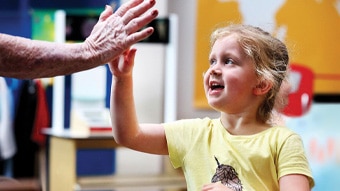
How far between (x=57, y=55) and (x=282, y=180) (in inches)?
21.6

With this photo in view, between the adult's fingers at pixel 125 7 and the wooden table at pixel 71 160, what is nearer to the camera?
the adult's fingers at pixel 125 7

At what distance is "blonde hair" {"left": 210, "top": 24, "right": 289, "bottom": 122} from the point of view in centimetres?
140

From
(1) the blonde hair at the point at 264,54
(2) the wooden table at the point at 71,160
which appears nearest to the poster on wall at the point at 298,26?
(2) the wooden table at the point at 71,160

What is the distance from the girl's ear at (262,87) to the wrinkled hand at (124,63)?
29 centimetres

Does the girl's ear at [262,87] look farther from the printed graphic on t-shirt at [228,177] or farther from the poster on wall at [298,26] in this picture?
the poster on wall at [298,26]

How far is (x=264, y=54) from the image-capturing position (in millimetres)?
1411

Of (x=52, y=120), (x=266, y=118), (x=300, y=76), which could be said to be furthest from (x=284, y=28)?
(x=266, y=118)

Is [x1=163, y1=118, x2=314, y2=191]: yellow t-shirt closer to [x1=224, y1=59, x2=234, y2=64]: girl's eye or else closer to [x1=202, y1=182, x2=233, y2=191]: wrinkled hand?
[x1=202, y1=182, x2=233, y2=191]: wrinkled hand

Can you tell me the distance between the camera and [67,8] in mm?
4730

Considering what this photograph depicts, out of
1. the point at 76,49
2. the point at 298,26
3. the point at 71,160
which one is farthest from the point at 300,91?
the point at 76,49

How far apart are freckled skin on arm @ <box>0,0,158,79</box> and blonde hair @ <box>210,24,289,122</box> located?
0.21m

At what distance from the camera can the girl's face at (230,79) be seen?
1.38m

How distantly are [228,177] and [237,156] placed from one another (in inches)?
2.0

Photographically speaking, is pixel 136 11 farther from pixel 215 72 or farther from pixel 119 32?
pixel 215 72
